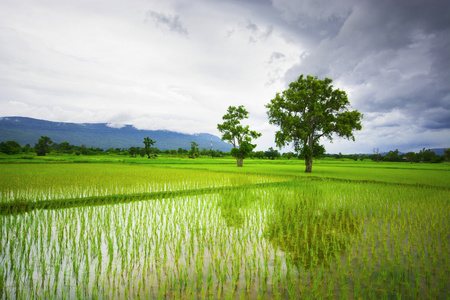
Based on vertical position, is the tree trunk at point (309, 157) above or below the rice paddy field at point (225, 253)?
above

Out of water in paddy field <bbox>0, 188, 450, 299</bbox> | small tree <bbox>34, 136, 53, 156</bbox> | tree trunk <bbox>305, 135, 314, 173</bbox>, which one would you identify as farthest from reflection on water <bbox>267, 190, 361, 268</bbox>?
small tree <bbox>34, 136, 53, 156</bbox>

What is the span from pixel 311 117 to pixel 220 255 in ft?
76.9

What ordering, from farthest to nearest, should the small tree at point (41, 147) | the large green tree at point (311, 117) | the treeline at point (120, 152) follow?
the small tree at point (41, 147) < the treeline at point (120, 152) < the large green tree at point (311, 117)

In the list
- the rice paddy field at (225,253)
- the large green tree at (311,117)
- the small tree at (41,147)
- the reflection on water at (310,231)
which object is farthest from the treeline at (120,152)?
the rice paddy field at (225,253)

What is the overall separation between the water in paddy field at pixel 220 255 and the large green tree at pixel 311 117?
56.3 feet

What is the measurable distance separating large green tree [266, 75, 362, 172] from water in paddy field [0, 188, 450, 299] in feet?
56.3

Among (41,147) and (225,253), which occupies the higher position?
(41,147)

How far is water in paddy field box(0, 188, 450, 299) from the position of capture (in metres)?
3.21

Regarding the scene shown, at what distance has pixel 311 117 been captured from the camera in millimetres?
24562

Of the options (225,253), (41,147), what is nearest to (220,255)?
(225,253)

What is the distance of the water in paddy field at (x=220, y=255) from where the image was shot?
3211 millimetres

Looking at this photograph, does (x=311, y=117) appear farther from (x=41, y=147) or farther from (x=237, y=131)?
(x=41, y=147)

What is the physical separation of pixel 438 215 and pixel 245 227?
687 cm

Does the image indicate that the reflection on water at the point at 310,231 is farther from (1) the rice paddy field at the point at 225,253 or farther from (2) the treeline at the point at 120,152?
(2) the treeline at the point at 120,152
